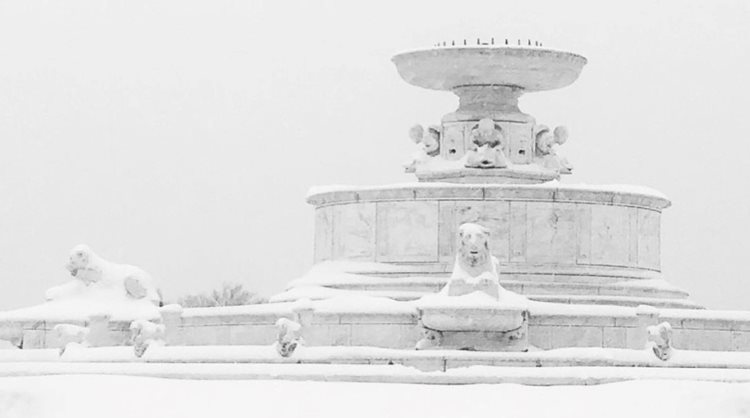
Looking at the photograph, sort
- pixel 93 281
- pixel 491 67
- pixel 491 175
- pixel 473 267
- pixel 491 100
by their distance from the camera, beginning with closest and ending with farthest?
pixel 473 267
pixel 491 175
pixel 491 67
pixel 491 100
pixel 93 281

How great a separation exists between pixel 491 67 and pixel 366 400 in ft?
33.0

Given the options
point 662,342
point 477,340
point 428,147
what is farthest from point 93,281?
point 662,342

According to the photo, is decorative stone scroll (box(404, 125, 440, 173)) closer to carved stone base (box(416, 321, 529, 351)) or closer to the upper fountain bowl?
the upper fountain bowl

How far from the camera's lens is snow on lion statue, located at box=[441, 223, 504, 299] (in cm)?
3170

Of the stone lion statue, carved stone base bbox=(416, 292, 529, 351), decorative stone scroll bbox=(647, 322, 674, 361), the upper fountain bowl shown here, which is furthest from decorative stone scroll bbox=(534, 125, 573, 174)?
the stone lion statue

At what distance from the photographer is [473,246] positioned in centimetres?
3203

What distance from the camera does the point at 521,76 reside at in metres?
37.3

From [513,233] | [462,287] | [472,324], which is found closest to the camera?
[472,324]

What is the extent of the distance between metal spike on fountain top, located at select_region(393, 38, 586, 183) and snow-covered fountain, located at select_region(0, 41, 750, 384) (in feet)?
0.10

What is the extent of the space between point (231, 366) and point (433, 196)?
5734 mm

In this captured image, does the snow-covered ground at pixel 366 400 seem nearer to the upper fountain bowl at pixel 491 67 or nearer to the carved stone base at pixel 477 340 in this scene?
the carved stone base at pixel 477 340

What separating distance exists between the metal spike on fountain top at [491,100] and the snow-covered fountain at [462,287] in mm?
29

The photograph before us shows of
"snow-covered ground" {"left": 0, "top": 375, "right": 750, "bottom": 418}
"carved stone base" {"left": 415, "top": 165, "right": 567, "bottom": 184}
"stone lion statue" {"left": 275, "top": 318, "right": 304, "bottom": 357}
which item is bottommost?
"snow-covered ground" {"left": 0, "top": 375, "right": 750, "bottom": 418}

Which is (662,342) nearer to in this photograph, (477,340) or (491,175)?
(477,340)
